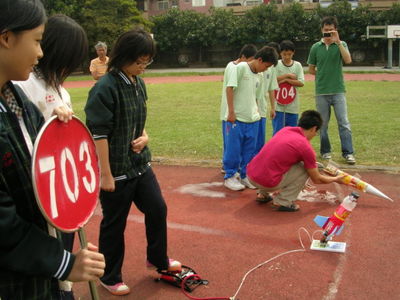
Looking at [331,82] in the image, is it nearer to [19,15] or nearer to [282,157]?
[282,157]

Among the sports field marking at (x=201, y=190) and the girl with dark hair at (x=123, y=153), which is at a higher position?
the girl with dark hair at (x=123, y=153)

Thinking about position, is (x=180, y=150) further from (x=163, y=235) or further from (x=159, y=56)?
(x=159, y=56)

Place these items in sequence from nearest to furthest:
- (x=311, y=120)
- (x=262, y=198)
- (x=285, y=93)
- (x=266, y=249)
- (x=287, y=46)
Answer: (x=266, y=249), (x=311, y=120), (x=262, y=198), (x=287, y=46), (x=285, y=93)

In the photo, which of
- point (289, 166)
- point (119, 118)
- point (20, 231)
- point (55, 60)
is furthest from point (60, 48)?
point (289, 166)

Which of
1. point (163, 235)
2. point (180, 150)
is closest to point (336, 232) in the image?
point (163, 235)

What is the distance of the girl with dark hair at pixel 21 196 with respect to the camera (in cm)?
138

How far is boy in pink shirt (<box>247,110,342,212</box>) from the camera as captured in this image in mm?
4812

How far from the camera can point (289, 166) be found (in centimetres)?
495

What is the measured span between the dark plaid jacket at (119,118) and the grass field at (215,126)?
12.4ft

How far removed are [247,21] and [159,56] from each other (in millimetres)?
9044

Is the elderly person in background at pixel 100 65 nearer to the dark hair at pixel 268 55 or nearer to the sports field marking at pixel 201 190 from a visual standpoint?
the sports field marking at pixel 201 190

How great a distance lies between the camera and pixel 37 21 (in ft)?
4.76

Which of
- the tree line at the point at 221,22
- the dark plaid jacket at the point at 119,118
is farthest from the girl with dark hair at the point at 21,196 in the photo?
the tree line at the point at 221,22

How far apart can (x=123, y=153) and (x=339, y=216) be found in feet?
6.37
